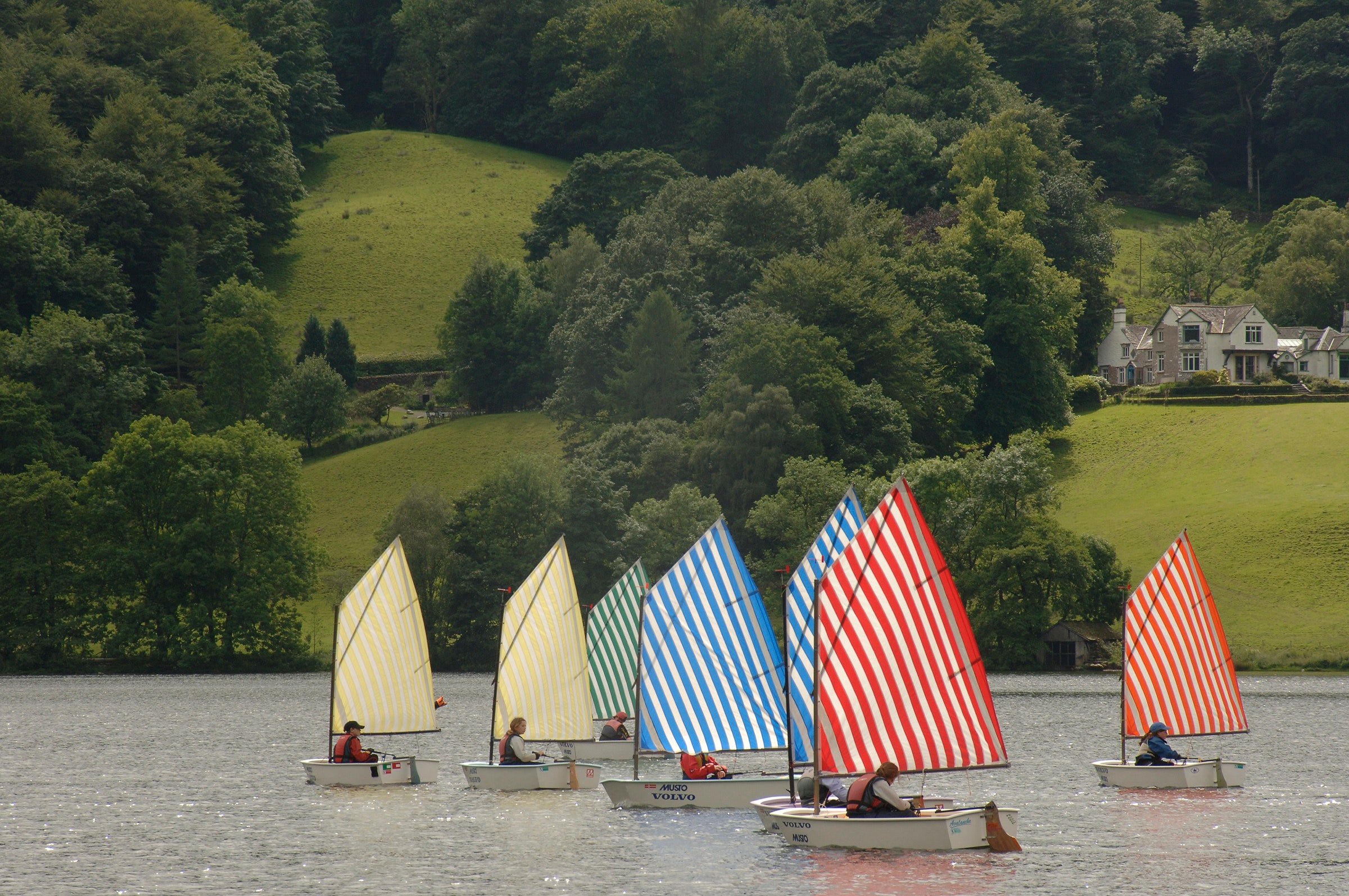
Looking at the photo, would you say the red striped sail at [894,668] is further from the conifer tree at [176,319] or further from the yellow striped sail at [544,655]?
the conifer tree at [176,319]

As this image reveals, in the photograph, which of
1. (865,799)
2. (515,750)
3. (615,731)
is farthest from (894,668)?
(615,731)

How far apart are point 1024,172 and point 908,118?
22397mm

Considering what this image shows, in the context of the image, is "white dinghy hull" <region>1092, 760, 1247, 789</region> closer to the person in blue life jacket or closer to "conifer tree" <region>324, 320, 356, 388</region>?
A: the person in blue life jacket

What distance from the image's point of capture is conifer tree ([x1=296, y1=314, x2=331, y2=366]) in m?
168

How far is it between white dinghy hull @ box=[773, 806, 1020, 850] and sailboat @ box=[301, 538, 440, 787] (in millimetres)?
18109

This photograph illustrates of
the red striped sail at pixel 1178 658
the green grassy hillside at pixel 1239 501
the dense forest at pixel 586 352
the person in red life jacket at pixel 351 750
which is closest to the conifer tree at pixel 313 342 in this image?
the dense forest at pixel 586 352

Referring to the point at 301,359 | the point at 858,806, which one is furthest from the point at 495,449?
the point at 858,806

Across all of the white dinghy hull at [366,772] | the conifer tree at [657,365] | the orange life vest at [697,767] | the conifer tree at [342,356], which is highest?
the conifer tree at [342,356]

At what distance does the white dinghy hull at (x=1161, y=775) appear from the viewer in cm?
4916

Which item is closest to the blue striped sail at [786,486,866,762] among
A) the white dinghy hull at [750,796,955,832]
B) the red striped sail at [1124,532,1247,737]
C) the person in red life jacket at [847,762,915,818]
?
the white dinghy hull at [750,796,955,832]

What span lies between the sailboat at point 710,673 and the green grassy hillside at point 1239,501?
216ft

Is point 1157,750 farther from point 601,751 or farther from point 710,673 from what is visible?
point 601,751

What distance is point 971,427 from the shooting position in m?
142

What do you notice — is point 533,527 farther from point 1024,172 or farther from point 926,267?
point 1024,172
